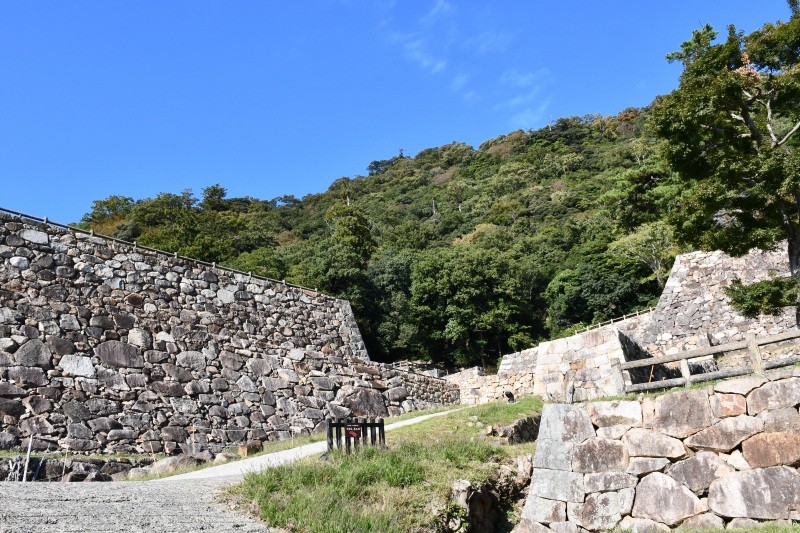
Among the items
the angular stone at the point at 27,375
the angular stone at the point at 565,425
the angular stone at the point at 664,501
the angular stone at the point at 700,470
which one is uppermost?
the angular stone at the point at 27,375

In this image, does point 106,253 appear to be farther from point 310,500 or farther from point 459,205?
point 459,205

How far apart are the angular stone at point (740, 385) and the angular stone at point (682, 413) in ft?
0.81

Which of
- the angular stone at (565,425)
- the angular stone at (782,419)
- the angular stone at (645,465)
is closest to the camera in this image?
the angular stone at (782,419)

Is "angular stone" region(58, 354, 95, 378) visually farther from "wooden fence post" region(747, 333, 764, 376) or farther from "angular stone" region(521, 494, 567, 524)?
"wooden fence post" region(747, 333, 764, 376)

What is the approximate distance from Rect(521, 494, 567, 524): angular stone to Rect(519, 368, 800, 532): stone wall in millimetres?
15

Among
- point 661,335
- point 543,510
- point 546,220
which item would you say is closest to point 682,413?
point 543,510

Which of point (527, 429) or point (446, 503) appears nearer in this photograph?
point (446, 503)

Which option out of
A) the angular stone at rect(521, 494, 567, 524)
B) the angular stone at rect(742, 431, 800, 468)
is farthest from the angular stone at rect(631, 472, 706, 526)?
the angular stone at rect(521, 494, 567, 524)

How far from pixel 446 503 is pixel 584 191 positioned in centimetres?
4953

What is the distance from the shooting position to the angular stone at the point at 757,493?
732cm

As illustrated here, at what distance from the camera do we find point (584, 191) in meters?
54.1

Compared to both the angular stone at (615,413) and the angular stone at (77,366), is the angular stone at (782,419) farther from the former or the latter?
the angular stone at (77,366)

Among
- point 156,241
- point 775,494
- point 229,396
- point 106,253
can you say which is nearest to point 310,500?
point 775,494

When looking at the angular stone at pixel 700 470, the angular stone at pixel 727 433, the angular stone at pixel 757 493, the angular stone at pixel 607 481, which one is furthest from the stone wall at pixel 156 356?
the angular stone at pixel 757 493
